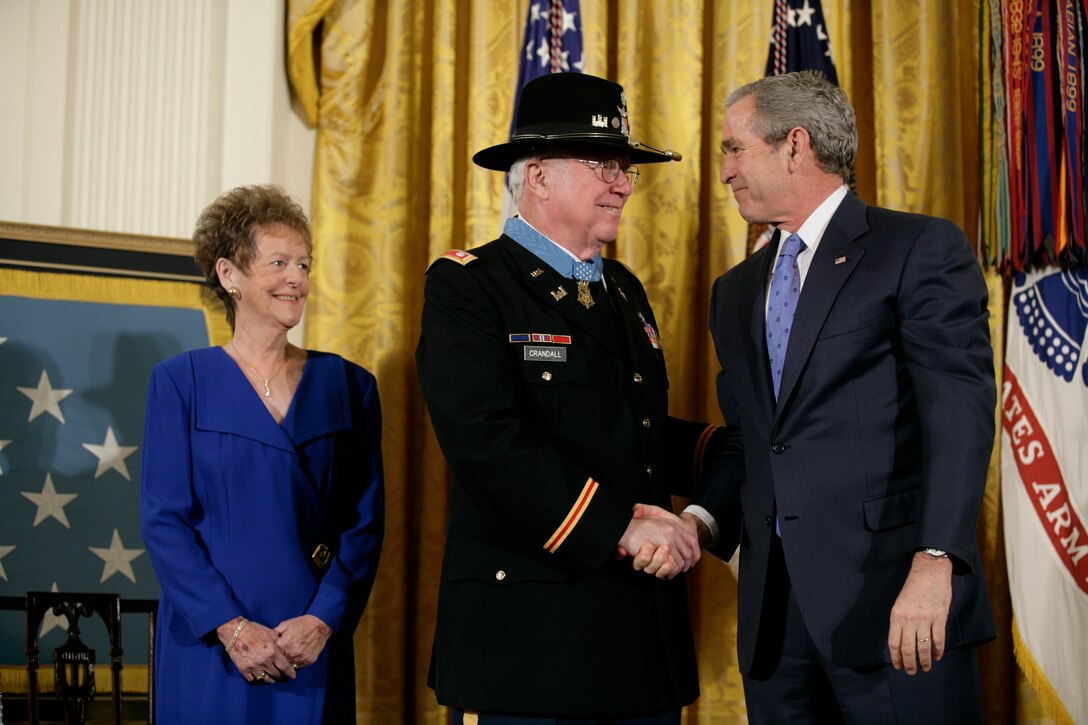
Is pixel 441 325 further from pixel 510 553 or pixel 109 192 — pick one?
pixel 109 192

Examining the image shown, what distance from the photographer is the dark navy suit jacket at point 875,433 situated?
1.91 meters

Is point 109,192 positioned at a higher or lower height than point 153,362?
higher

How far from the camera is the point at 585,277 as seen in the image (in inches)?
94.1

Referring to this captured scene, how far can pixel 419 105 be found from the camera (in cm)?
362

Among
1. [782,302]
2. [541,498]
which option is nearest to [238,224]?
[541,498]

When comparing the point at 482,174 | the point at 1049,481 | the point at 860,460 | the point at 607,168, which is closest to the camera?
the point at 860,460

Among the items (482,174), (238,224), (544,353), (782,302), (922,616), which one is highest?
(482,174)

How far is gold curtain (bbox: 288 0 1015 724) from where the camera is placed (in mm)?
Answer: 3432

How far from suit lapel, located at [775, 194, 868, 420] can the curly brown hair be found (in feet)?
4.21

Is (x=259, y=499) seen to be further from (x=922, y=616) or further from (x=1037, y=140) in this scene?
(x=1037, y=140)

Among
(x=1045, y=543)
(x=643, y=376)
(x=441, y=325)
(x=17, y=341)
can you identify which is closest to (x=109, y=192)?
(x=17, y=341)

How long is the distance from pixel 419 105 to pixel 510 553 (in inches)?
76.3

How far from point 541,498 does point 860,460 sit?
58 cm

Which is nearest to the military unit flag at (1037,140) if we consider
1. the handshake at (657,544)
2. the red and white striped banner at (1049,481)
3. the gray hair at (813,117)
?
the red and white striped banner at (1049,481)
